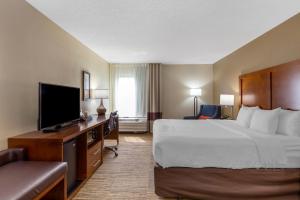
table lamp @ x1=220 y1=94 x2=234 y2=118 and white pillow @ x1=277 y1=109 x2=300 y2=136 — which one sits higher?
table lamp @ x1=220 y1=94 x2=234 y2=118

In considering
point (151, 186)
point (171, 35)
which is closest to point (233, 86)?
point (171, 35)

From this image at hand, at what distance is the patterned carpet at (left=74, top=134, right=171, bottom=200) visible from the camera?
2.45m

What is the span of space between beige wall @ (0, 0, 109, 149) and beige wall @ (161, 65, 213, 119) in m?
3.95

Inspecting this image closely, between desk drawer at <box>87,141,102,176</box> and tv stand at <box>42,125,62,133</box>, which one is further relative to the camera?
desk drawer at <box>87,141,102,176</box>

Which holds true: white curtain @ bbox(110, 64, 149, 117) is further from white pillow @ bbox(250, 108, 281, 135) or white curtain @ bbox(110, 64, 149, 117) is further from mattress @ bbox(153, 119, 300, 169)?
mattress @ bbox(153, 119, 300, 169)

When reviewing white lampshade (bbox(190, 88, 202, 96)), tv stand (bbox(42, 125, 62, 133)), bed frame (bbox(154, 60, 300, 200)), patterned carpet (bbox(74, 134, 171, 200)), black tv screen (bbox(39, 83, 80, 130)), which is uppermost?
white lampshade (bbox(190, 88, 202, 96))

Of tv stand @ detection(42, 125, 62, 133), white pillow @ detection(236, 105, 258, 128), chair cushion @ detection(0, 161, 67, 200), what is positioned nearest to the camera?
chair cushion @ detection(0, 161, 67, 200)

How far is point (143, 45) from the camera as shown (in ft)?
14.4

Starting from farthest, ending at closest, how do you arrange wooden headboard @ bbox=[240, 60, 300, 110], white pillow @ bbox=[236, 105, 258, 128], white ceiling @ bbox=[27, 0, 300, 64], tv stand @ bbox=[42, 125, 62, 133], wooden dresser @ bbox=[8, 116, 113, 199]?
white pillow @ bbox=[236, 105, 258, 128], wooden headboard @ bbox=[240, 60, 300, 110], white ceiling @ bbox=[27, 0, 300, 64], tv stand @ bbox=[42, 125, 62, 133], wooden dresser @ bbox=[8, 116, 113, 199]

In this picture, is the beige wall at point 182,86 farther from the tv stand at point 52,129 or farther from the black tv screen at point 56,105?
the tv stand at point 52,129

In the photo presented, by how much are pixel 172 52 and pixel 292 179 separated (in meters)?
3.71

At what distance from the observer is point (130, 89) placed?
6762 millimetres

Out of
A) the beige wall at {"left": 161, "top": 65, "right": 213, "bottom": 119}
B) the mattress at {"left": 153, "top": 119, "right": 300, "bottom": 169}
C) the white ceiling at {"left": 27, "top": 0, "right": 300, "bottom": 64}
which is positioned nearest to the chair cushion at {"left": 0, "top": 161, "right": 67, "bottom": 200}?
the mattress at {"left": 153, "top": 119, "right": 300, "bottom": 169}

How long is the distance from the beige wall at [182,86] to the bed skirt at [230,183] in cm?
456
